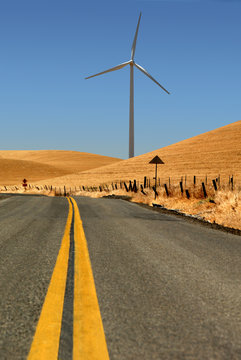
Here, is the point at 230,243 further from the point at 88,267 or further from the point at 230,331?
the point at 230,331

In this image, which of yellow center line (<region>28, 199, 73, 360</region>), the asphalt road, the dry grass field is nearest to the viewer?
yellow center line (<region>28, 199, 73, 360</region>)

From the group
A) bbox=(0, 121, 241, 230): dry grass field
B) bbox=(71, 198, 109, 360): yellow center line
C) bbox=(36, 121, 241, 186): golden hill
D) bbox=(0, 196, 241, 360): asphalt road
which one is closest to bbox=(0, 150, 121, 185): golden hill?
bbox=(0, 121, 241, 230): dry grass field

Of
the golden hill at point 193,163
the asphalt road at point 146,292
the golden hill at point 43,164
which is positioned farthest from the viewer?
the golden hill at point 43,164

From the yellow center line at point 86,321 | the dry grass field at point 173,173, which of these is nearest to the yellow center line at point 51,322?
the yellow center line at point 86,321

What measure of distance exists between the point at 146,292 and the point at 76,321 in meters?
1.10

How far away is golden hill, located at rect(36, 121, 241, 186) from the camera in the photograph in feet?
174

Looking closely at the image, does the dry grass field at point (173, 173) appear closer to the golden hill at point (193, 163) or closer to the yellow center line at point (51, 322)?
the golden hill at point (193, 163)

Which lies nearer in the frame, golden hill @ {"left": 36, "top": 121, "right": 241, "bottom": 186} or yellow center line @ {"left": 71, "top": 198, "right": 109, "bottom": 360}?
yellow center line @ {"left": 71, "top": 198, "right": 109, "bottom": 360}

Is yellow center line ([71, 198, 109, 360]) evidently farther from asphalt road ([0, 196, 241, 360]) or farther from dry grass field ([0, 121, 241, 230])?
dry grass field ([0, 121, 241, 230])

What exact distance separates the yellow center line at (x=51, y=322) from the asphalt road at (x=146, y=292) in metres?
0.06

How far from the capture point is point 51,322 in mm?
2963

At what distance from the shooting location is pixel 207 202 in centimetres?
1529

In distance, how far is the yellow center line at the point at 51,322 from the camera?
245 cm

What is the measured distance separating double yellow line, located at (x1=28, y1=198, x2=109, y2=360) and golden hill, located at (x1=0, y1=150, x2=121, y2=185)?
299 feet
